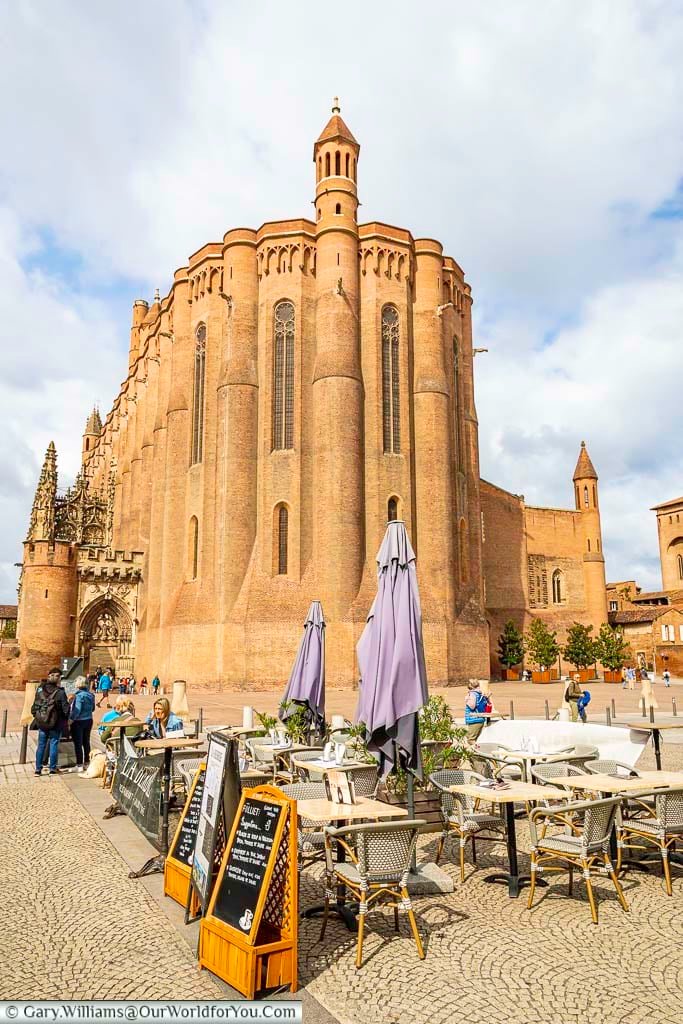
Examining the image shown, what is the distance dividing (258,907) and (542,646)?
38.7m

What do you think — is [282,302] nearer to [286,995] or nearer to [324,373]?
[324,373]

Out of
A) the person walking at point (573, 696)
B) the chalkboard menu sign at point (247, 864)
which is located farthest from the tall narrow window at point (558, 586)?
the chalkboard menu sign at point (247, 864)

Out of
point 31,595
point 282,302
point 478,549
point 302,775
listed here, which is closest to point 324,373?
point 282,302

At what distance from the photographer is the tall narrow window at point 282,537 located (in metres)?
32.6

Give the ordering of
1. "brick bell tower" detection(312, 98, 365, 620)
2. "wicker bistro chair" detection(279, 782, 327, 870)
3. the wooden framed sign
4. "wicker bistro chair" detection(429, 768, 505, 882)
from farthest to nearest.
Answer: "brick bell tower" detection(312, 98, 365, 620) < "wicker bistro chair" detection(429, 768, 505, 882) < "wicker bistro chair" detection(279, 782, 327, 870) < the wooden framed sign

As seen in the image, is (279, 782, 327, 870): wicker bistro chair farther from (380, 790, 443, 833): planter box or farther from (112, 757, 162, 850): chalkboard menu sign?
(112, 757, 162, 850): chalkboard menu sign

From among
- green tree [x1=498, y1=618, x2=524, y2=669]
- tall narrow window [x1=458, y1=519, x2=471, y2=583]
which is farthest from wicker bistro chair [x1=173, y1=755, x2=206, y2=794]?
green tree [x1=498, y1=618, x2=524, y2=669]

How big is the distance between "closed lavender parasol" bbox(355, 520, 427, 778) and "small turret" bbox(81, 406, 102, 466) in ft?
214

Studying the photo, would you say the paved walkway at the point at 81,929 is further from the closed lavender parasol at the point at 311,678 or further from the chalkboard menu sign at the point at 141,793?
the closed lavender parasol at the point at 311,678

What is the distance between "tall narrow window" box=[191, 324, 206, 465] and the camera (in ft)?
117

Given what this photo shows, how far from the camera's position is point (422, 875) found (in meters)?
6.62

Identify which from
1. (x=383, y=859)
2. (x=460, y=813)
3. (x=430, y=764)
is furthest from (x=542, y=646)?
(x=383, y=859)

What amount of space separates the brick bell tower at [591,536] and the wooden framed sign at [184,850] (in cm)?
4533

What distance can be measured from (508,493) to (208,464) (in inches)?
849
